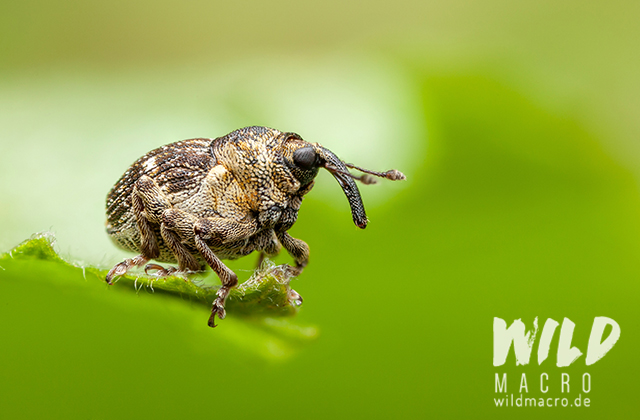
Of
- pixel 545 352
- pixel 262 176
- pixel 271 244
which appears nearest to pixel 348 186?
pixel 262 176

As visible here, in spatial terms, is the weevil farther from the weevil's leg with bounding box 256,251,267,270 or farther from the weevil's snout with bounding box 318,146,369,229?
the weevil's leg with bounding box 256,251,267,270

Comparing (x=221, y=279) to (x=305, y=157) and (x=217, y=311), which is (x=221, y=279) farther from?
(x=305, y=157)

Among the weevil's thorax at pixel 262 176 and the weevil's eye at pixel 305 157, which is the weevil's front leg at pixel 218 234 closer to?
the weevil's thorax at pixel 262 176

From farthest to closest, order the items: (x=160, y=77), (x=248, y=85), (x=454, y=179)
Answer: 1. (x=160, y=77)
2. (x=248, y=85)
3. (x=454, y=179)

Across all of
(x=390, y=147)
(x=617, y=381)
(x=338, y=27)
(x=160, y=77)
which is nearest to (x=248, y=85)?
(x=160, y=77)

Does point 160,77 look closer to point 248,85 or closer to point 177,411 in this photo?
point 248,85

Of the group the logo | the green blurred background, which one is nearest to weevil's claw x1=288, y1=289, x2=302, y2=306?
the green blurred background

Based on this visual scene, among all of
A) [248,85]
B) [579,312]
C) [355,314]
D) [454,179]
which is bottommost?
[355,314]
